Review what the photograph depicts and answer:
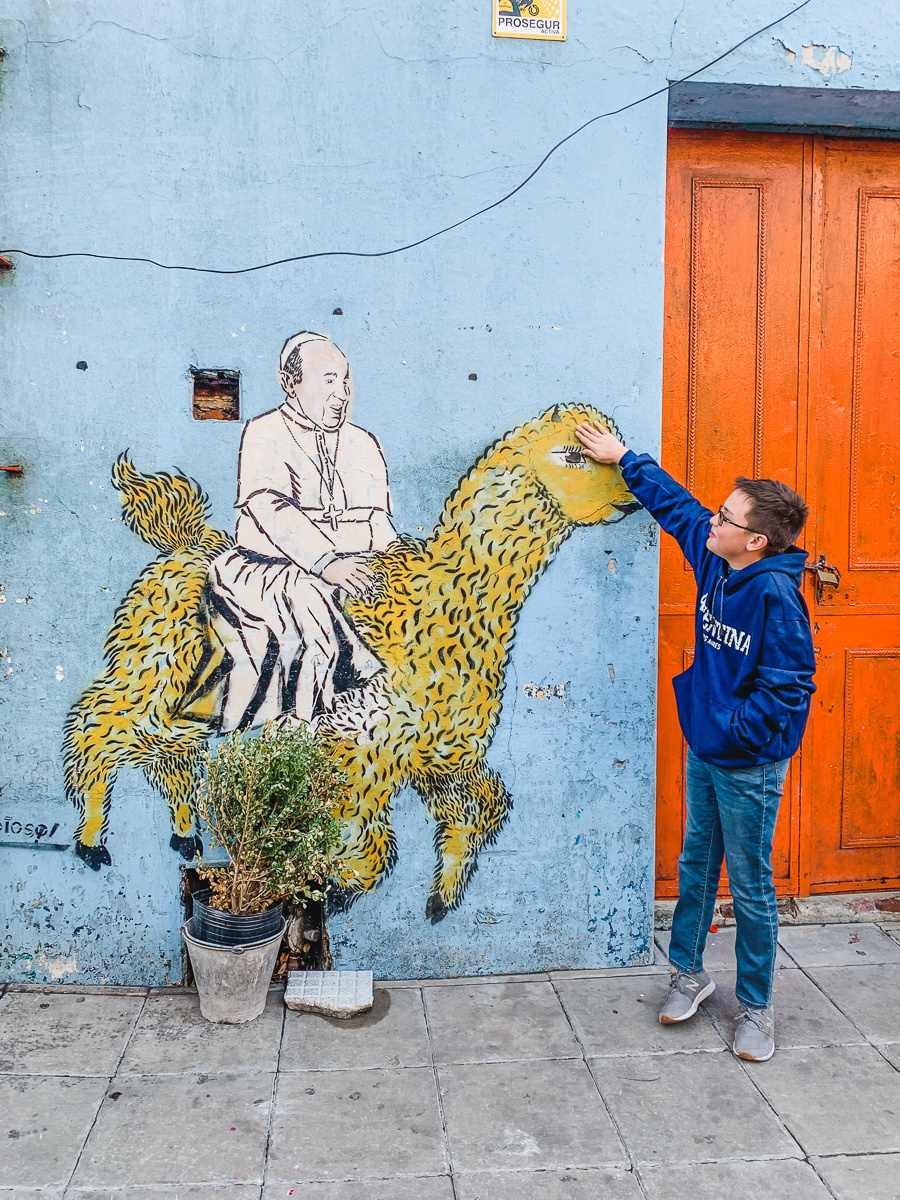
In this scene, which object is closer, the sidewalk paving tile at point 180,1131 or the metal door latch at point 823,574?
the sidewalk paving tile at point 180,1131

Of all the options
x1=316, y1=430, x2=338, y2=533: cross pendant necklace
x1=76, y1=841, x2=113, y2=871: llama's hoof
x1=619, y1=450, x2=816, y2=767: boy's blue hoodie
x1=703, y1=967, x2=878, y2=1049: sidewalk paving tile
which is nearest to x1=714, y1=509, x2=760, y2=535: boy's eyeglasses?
x1=619, y1=450, x2=816, y2=767: boy's blue hoodie

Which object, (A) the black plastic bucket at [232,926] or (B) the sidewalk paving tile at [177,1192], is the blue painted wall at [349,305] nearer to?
(A) the black plastic bucket at [232,926]

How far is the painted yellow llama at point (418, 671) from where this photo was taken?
3551 millimetres

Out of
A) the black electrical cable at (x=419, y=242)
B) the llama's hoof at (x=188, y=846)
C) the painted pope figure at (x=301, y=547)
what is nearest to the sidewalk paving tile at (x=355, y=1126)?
the llama's hoof at (x=188, y=846)

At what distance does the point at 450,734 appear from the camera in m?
3.66

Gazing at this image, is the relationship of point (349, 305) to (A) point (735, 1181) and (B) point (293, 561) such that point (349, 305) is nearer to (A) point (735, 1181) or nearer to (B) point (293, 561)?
(B) point (293, 561)

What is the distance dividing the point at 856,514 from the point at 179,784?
311 centimetres

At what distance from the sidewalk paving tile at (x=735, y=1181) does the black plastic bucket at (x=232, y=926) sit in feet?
4.84

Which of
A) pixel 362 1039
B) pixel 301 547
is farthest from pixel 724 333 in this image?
pixel 362 1039

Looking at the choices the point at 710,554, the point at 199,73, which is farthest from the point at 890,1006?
the point at 199,73

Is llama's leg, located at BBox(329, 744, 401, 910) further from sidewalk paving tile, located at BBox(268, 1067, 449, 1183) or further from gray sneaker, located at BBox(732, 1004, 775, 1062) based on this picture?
gray sneaker, located at BBox(732, 1004, 775, 1062)

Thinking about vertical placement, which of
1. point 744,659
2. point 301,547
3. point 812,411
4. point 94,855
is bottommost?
point 94,855

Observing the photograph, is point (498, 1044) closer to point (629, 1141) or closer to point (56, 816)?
point (629, 1141)

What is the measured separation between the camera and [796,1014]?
348 centimetres
